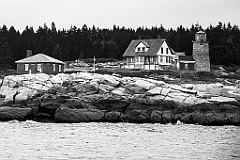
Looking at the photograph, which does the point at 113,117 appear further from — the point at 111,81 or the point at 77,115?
the point at 111,81

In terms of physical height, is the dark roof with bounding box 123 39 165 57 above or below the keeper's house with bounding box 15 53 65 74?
above

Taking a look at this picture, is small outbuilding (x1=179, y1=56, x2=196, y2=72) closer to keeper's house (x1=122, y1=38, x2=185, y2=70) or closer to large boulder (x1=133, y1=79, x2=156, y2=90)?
keeper's house (x1=122, y1=38, x2=185, y2=70)

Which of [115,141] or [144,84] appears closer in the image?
[115,141]

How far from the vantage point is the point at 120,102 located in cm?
3909

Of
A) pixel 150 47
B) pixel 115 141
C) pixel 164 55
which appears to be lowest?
pixel 115 141

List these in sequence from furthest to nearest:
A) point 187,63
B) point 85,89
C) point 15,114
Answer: point 187,63
point 85,89
point 15,114

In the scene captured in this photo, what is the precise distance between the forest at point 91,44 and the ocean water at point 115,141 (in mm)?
54060

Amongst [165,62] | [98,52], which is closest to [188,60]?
[165,62]

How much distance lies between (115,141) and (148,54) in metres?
48.2

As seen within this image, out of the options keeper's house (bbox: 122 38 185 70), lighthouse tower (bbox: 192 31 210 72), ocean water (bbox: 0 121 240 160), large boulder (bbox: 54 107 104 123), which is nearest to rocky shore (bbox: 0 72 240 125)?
large boulder (bbox: 54 107 104 123)

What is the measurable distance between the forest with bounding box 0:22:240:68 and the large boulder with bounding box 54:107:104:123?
159 feet

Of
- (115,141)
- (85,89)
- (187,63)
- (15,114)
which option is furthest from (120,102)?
(187,63)

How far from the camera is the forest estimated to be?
93375 millimetres

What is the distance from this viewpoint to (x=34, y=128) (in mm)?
33188
